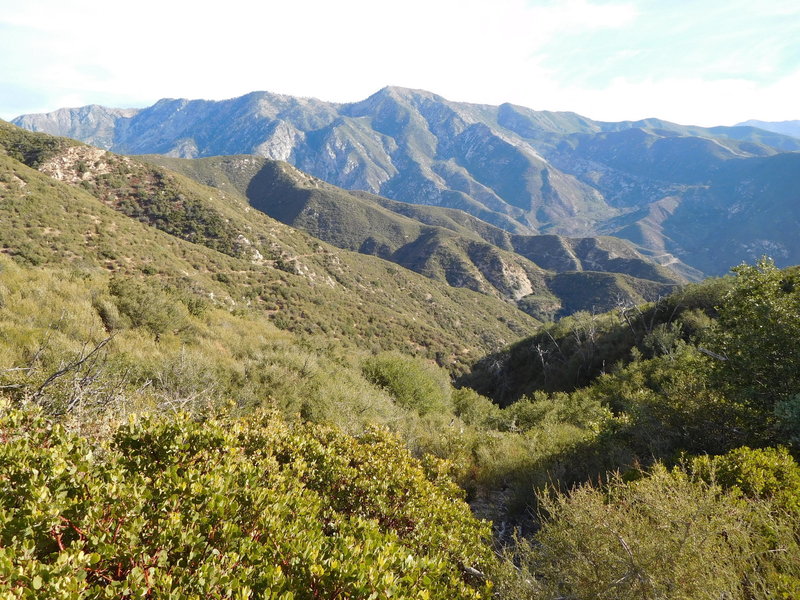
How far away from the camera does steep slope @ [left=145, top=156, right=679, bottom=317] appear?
410ft

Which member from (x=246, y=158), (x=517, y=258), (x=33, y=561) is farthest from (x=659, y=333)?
(x=246, y=158)

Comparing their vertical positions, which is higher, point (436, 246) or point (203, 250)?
point (203, 250)

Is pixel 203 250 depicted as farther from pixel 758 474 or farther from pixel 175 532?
pixel 758 474

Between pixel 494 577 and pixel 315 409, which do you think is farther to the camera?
pixel 315 409

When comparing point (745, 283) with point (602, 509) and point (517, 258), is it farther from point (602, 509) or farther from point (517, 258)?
point (517, 258)

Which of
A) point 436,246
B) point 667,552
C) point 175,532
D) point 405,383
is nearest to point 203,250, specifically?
point 405,383

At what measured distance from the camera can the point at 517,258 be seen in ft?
474

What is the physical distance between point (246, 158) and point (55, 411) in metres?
199

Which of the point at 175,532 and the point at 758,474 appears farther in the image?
the point at 758,474

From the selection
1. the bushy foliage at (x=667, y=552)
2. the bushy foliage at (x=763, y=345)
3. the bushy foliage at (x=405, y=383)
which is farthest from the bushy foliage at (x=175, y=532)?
the bushy foliage at (x=405, y=383)

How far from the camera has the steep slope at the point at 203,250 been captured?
37.2 meters

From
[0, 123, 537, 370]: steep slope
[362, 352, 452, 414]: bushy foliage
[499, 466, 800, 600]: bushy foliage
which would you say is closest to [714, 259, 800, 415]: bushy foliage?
[499, 466, 800, 600]: bushy foliage

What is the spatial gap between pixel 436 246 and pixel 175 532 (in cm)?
13614

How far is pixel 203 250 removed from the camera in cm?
5162
